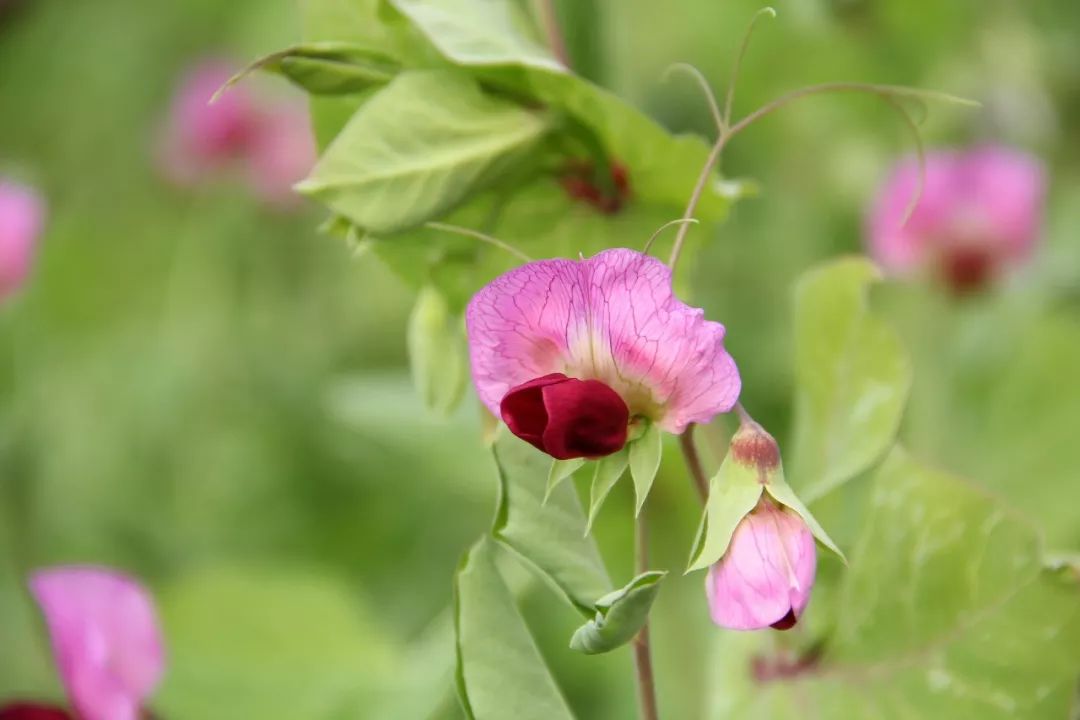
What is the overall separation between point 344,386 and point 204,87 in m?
0.57

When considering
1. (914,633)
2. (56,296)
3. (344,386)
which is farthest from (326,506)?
(914,633)

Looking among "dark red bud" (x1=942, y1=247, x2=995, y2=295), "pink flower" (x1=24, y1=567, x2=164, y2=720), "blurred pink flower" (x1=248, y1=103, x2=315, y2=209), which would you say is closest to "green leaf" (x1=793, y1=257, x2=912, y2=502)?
"pink flower" (x1=24, y1=567, x2=164, y2=720)

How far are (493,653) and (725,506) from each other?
3.8 inches

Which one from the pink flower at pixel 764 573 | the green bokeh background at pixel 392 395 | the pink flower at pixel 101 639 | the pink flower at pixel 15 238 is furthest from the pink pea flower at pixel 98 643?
the pink flower at pixel 15 238

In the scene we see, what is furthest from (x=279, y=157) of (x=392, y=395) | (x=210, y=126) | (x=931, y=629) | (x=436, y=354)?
(x=931, y=629)

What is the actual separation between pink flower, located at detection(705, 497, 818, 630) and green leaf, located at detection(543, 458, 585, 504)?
52mm

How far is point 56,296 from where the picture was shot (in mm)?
1394

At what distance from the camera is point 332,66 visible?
45 centimetres

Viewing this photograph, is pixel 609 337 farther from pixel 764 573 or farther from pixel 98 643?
pixel 98 643

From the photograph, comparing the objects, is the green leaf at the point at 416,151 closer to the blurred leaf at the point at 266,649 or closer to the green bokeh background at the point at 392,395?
the green bokeh background at the point at 392,395

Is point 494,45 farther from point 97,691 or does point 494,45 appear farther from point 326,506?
point 326,506

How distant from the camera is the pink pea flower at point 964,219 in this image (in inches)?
34.3

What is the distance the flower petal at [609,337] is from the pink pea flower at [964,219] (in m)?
0.55

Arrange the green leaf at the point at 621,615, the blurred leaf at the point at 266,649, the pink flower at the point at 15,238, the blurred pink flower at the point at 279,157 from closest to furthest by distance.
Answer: the green leaf at the point at 621,615 < the blurred leaf at the point at 266,649 < the pink flower at the point at 15,238 < the blurred pink flower at the point at 279,157
